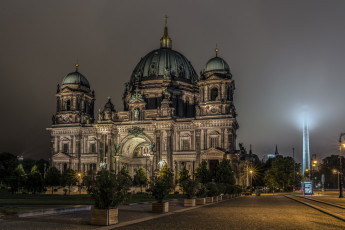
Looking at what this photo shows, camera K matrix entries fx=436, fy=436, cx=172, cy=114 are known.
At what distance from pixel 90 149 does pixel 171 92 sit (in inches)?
931

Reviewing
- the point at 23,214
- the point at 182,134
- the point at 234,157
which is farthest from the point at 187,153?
the point at 23,214

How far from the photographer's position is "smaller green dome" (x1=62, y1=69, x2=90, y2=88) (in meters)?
108

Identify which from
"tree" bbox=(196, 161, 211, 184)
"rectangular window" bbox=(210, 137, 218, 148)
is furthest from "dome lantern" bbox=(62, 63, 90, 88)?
"tree" bbox=(196, 161, 211, 184)

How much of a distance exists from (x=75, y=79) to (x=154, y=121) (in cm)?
2518

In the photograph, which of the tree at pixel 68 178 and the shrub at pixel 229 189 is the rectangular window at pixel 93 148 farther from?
the shrub at pixel 229 189

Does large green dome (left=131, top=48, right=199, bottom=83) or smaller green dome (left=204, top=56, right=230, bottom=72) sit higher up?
large green dome (left=131, top=48, right=199, bottom=83)

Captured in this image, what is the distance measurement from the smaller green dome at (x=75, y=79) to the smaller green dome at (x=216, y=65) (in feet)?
106

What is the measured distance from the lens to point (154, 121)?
3792 inches

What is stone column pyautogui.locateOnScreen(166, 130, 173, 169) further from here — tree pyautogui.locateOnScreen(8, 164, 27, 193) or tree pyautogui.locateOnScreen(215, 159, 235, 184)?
tree pyautogui.locateOnScreen(8, 164, 27, 193)

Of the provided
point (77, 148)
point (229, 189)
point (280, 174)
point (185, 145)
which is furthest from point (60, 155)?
point (280, 174)

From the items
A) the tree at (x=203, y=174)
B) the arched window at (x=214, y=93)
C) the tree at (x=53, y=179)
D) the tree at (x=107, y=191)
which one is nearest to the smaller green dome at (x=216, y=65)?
the arched window at (x=214, y=93)

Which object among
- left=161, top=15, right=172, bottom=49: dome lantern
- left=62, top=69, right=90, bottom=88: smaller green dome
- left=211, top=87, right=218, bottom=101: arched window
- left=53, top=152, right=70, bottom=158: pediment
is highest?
left=161, top=15, right=172, bottom=49: dome lantern

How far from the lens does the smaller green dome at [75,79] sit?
108 metres

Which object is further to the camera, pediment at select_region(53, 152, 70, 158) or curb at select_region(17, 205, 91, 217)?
pediment at select_region(53, 152, 70, 158)
